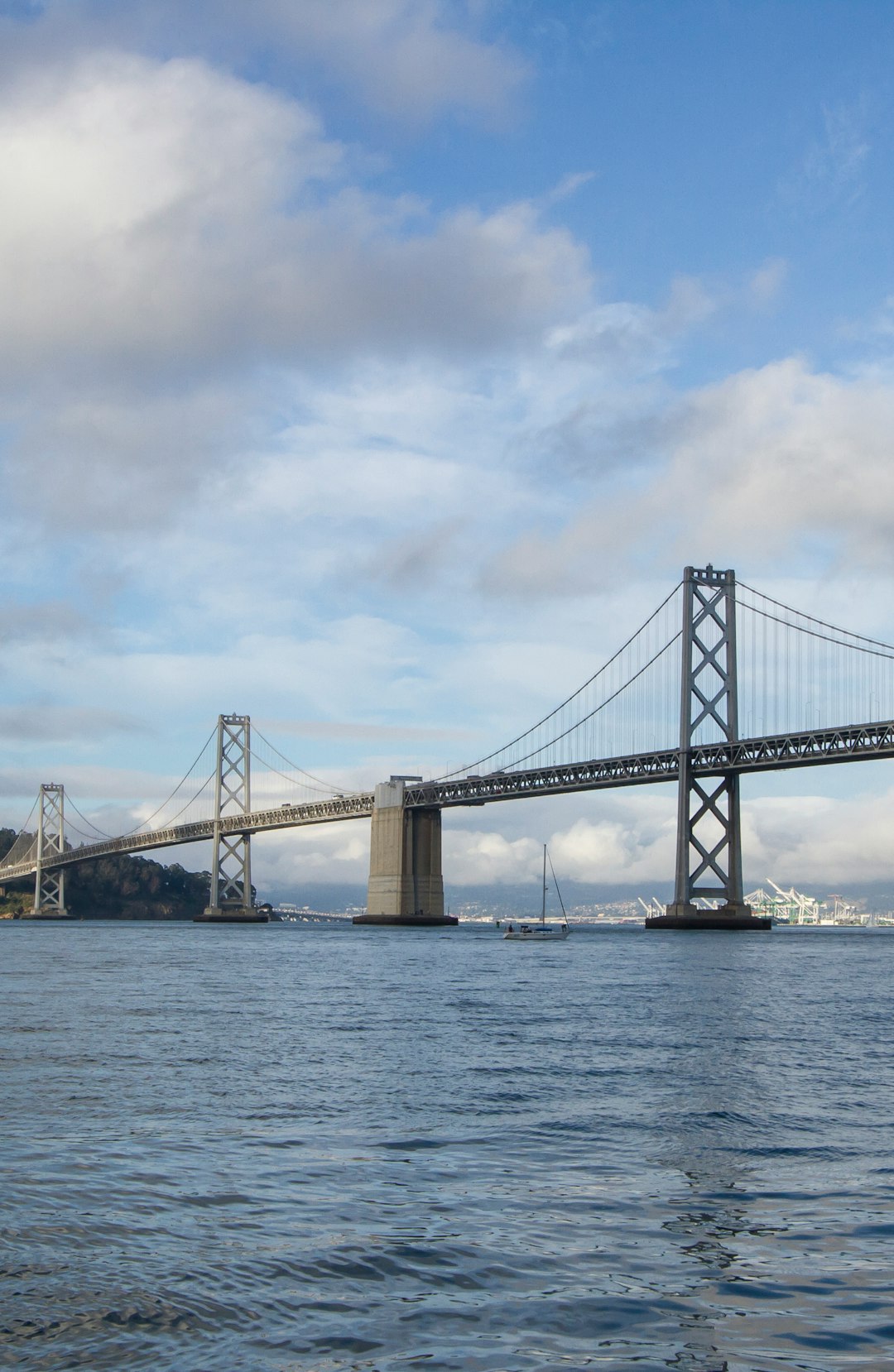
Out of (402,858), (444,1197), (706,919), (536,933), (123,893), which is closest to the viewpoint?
(444,1197)

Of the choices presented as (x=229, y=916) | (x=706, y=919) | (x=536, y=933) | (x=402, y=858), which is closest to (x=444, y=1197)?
(x=706, y=919)

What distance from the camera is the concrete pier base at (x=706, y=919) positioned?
240 feet

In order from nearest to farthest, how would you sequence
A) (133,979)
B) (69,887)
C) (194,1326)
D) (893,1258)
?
1. (194,1326)
2. (893,1258)
3. (133,979)
4. (69,887)

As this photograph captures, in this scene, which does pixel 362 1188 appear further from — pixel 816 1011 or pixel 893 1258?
pixel 816 1011

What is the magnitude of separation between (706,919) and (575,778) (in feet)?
36.1

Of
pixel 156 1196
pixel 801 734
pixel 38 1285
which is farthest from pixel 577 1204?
pixel 801 734

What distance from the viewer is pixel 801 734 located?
68.2 meters

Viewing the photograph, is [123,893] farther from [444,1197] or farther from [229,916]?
[444,1197]

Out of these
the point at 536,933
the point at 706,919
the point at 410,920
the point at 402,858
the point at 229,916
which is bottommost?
the point at 229,916

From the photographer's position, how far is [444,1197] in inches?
347

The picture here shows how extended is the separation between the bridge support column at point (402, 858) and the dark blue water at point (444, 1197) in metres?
69.0

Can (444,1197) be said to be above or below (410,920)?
above

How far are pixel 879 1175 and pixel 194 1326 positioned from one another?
532 cm

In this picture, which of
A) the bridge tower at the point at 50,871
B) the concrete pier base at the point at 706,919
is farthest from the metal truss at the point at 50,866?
the concrete pier base at the point at 706,919
